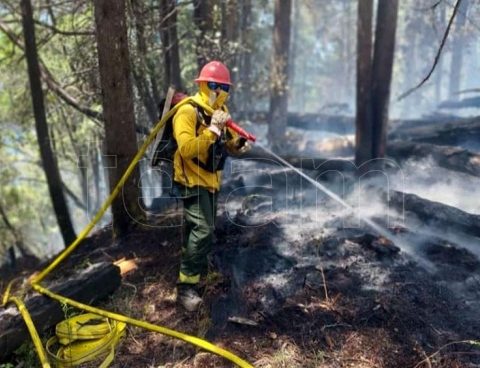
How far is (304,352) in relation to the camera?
3.53 metres

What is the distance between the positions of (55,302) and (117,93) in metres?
2.60

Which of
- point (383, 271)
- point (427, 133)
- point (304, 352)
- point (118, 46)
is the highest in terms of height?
point (118, 46)

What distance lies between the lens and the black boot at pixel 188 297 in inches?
169

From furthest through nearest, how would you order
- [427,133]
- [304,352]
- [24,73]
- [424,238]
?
[24,73]
[427,133]
[424,238]
[304,352]

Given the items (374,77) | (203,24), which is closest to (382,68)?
(374,77)

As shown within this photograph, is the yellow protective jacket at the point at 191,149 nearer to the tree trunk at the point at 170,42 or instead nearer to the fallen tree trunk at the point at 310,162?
the fallen tree trunk at the point at 310,162

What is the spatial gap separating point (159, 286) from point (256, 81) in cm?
1093

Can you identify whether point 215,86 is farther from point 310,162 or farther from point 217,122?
point 310,162

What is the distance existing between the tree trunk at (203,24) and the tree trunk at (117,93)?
3760mm

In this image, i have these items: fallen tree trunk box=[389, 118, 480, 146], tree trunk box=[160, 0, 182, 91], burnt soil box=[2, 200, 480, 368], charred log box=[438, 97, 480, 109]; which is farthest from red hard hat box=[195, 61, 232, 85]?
charred log box=[438, 97, 480, 109]

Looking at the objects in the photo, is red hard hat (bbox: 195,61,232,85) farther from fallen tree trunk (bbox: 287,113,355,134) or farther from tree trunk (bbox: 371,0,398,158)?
fallen tree trunk (bbox: 287,113,355,134)

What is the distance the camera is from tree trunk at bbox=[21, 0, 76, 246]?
704 cm

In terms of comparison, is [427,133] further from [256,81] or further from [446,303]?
[446,303]

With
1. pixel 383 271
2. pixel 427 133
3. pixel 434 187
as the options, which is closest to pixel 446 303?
pixel 383 271
